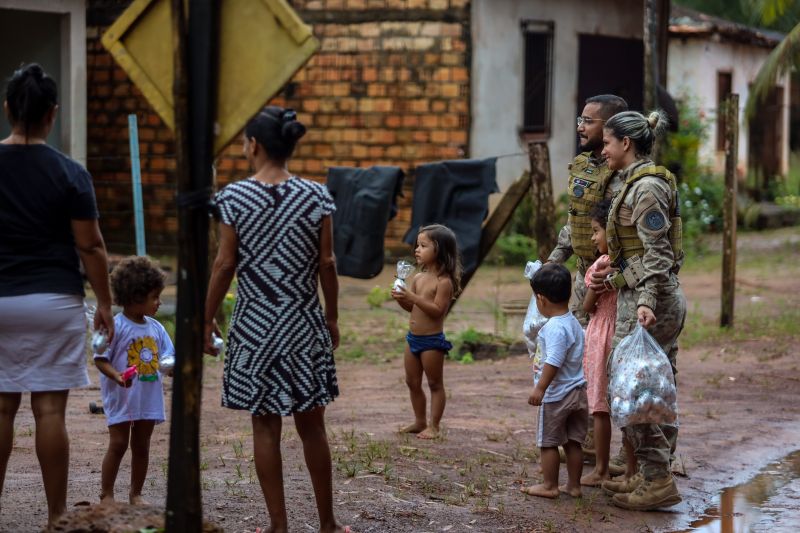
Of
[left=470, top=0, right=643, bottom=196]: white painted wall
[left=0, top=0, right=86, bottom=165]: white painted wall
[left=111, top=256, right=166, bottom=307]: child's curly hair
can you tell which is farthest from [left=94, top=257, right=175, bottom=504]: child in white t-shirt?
[left=470, top=0, right=643, bottom=196]: white painted wall

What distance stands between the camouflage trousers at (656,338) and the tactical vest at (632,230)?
17 centimetres

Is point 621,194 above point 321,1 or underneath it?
underneath

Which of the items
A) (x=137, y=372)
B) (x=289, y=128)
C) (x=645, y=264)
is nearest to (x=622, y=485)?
(x=645, y=264)

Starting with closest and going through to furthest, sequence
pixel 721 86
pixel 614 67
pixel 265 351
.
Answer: pixel 265 351 < pixel 614 67 < pixel 721 86

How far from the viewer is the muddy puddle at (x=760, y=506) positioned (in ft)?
17.7

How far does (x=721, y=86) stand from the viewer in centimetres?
2327

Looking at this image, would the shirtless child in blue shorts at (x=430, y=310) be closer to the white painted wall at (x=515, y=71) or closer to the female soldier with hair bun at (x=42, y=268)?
the female soldier with hair bun at (x=42, y=268)

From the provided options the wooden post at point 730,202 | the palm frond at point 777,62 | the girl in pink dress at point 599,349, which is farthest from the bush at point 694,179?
the girl in pink dress at point 599,349

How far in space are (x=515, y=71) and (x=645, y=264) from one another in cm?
1108

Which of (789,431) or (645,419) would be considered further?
(789,431)

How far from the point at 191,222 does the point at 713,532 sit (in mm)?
2853

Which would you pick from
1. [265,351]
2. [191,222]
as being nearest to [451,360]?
[265,351]

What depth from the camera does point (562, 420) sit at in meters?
5.53

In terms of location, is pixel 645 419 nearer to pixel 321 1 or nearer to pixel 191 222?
pixel 191 222
